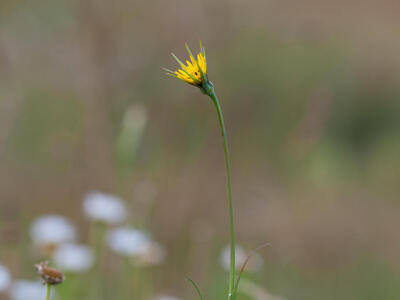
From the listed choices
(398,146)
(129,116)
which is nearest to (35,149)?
(129,116)

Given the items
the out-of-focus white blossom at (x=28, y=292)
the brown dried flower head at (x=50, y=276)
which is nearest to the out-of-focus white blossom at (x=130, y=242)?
the out-of-focus white blossom at (x=28, y=292)

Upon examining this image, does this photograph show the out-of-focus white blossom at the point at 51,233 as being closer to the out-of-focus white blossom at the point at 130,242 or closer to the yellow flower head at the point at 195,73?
the out-of-focus white blossom at the point at 130,242

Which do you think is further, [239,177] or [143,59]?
[239,177]

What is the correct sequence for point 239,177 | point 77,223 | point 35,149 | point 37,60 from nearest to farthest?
point 77,223, point 35,149, point 239,177, point 37,60

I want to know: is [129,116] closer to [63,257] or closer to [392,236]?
[63,257]

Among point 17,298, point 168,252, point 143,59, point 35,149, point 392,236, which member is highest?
point 143,59

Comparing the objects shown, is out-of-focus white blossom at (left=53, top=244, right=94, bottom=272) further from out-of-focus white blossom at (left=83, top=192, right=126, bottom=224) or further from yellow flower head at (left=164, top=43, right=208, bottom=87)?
yellow flower head at (left=164, top=43, right=208, bottom=87)
